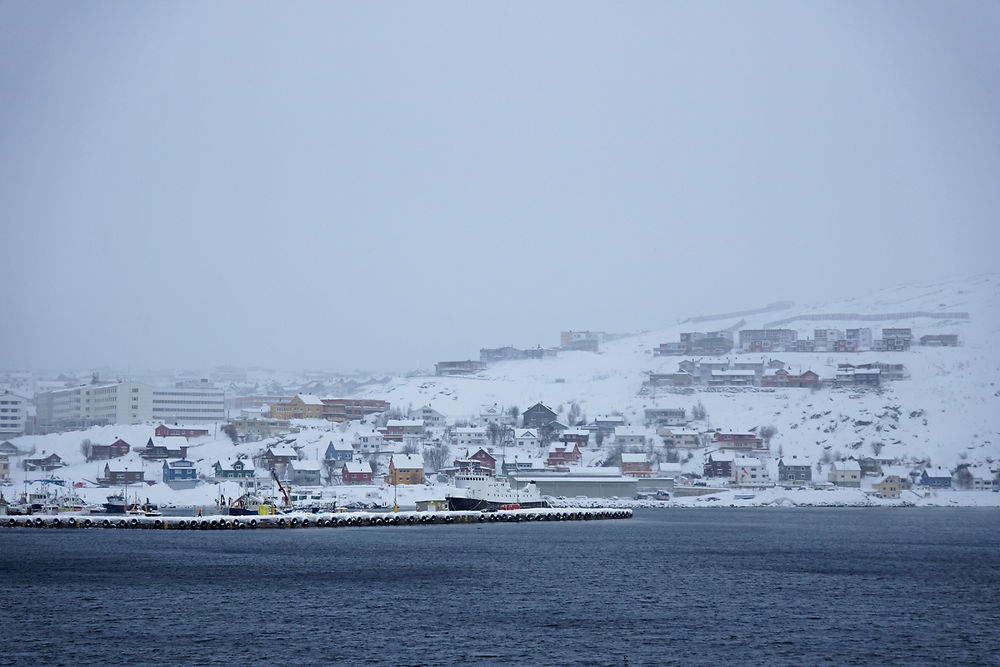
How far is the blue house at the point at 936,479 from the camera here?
166500 mm

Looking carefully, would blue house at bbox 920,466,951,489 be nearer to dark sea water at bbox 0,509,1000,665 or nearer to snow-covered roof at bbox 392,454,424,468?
snow-covered roof at bbox 392,454,424,468

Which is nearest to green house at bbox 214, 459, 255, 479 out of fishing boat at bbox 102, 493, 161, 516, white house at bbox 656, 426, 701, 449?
fishing boat at bbox 102, 493, 161, 516

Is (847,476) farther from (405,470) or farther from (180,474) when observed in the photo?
(180,474)

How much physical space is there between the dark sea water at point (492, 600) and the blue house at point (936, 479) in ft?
279

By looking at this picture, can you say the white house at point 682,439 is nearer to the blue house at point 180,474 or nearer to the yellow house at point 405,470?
the yellow house at point 405,470

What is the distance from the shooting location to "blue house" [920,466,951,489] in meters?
166

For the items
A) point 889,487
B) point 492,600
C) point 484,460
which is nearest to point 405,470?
point 484,460

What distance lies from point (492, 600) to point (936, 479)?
133m

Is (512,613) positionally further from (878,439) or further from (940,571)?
(878,439)

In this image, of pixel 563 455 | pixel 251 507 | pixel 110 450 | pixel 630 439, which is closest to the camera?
pixel 251 507

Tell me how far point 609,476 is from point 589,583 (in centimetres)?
10198

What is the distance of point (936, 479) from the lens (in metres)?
168

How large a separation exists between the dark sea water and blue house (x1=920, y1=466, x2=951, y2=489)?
8494 centimetres

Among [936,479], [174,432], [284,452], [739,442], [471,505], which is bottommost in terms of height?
[936,479]
